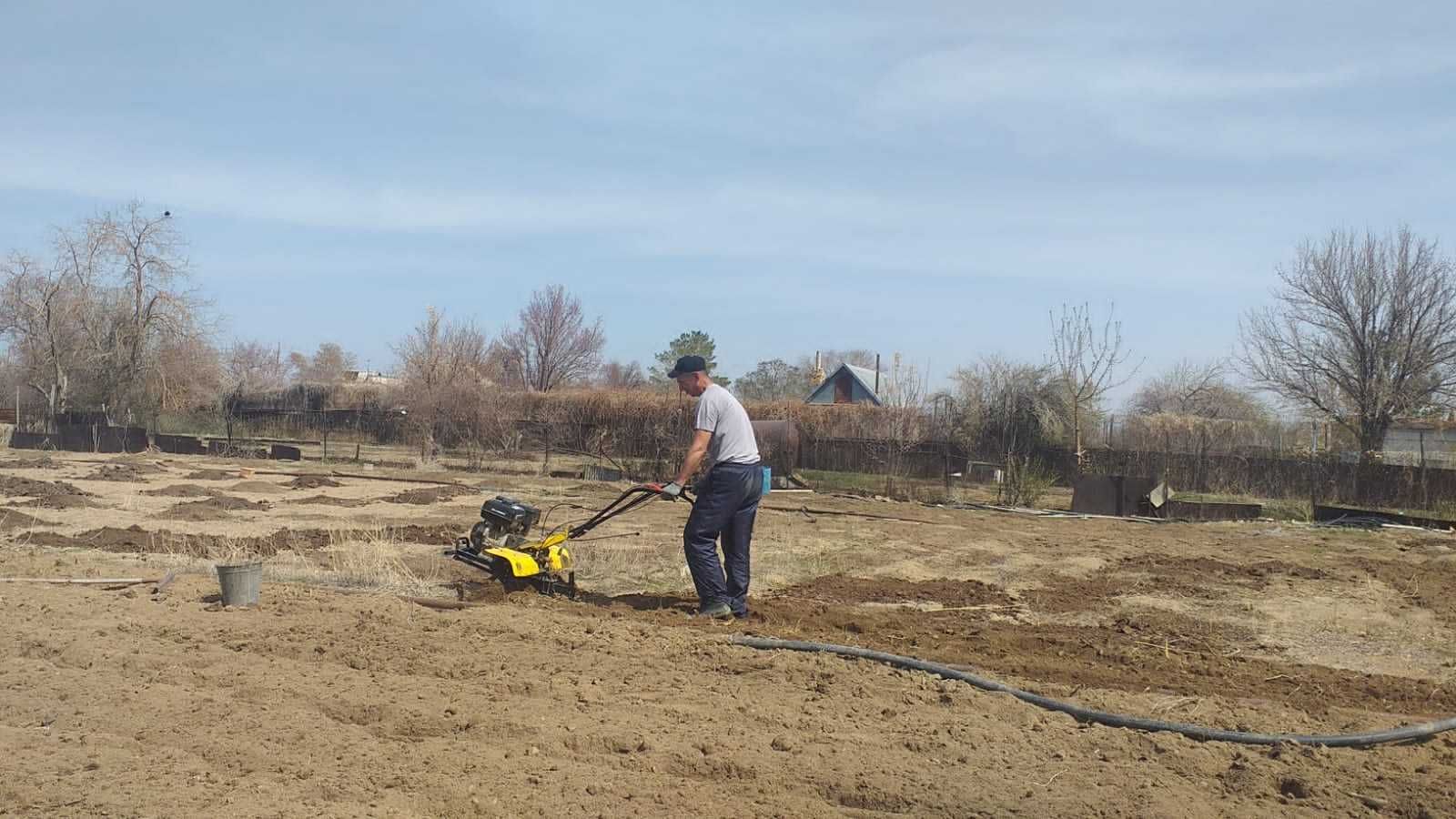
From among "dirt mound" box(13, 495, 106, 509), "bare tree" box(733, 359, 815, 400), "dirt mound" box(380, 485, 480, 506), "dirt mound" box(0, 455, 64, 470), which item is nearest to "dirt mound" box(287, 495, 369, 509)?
"dirt mound" box(380, 485, 480, 506)

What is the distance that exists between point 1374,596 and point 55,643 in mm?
10885

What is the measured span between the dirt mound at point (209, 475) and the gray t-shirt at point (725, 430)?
18725 millimetres

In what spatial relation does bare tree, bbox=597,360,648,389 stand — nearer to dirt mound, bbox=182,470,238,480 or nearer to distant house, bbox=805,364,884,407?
distant house, bbox=805,364,884,407

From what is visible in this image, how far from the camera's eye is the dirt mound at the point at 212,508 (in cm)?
1545

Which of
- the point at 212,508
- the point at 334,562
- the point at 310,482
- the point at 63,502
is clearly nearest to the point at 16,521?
the point at 63,502

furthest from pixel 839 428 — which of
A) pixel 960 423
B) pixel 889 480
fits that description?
pixel 889 480

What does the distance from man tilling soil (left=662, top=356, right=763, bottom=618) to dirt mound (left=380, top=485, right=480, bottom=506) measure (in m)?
12.3

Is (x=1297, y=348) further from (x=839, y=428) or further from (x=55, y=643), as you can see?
(x=55, y=643)

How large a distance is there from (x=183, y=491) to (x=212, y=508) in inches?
133

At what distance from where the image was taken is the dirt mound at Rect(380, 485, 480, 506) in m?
19.3

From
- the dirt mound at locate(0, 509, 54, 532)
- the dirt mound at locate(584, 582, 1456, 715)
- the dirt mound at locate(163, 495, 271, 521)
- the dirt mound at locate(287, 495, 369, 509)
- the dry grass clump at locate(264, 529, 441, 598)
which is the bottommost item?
the dirt mound at locate(0, 509, 54, 532)

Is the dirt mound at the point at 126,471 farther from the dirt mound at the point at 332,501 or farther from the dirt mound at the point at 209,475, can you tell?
the dirt mound at the point at 332,501

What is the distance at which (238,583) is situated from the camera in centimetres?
764

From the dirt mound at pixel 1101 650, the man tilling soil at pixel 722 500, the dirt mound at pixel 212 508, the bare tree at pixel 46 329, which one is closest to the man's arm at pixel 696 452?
the man tilling soil at pixel 722 500
